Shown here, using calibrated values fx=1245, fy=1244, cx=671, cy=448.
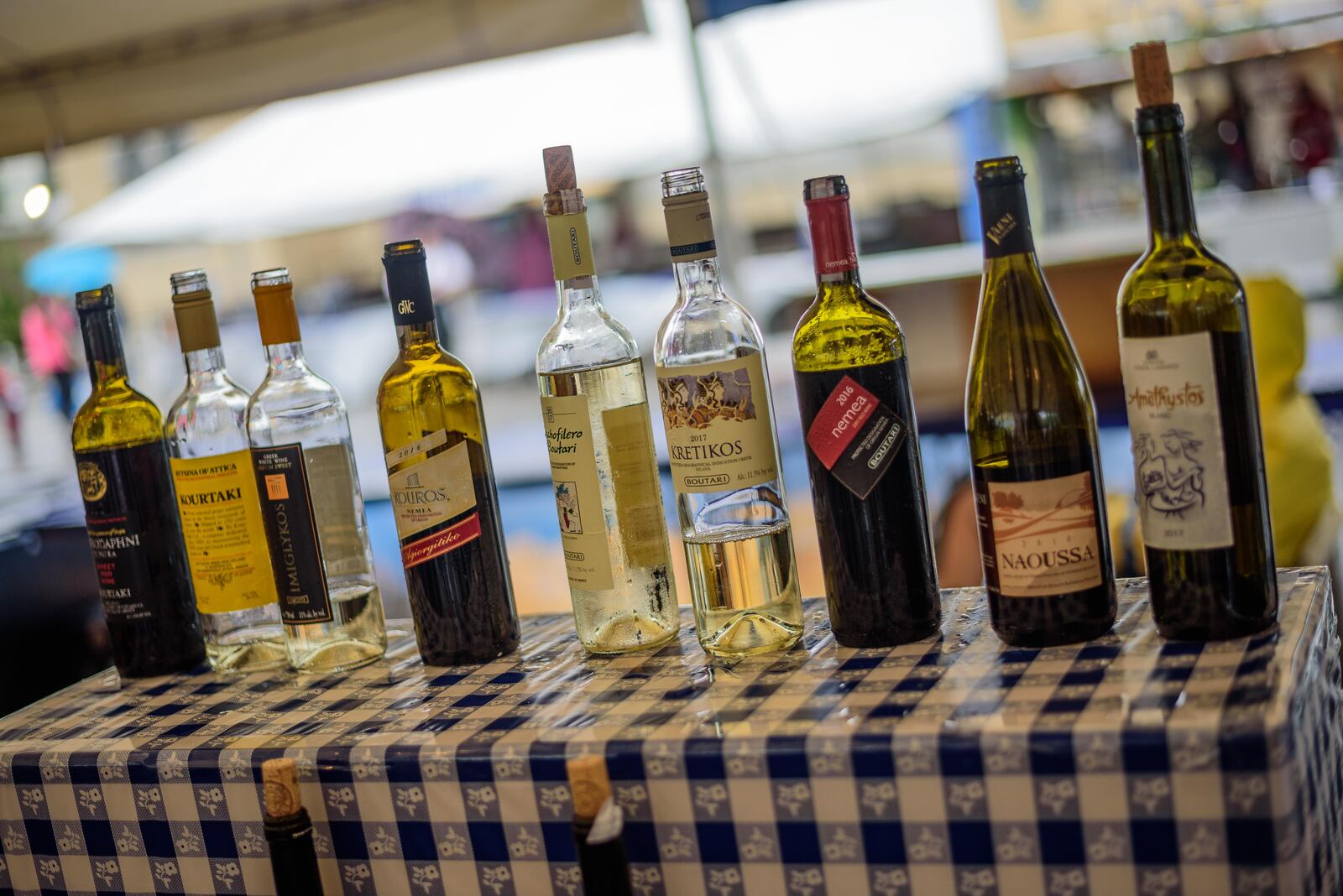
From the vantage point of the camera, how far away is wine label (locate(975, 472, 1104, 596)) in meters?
0.71

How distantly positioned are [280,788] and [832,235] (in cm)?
46

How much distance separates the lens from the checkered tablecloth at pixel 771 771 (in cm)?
60

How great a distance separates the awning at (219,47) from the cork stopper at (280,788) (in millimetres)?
1819

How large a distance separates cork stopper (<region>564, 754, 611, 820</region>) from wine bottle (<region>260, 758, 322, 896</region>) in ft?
0.58

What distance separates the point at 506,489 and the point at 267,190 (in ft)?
4.53

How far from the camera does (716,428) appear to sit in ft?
2.50

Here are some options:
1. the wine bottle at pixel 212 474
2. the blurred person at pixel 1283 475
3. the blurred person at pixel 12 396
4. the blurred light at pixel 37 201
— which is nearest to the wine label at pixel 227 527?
the wine bottle at pixel 212 474

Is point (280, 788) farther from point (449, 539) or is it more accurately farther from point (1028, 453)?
point (1028, 453)

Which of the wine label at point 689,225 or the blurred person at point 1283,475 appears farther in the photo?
the blurred person at point 1283,475

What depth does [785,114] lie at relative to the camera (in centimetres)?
404

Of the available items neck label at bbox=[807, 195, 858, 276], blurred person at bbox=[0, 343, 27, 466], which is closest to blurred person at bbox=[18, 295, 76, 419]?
blurred person at bbox=[0, 343, 27, 466]

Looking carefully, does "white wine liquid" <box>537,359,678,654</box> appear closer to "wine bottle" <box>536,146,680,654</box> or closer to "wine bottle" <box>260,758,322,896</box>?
"wine bottle" <box>536,146,680,654</box>

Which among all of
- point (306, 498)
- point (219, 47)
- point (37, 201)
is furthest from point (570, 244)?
point (37, 201)

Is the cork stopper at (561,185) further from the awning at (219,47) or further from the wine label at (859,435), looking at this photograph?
the awning at (219,47)
